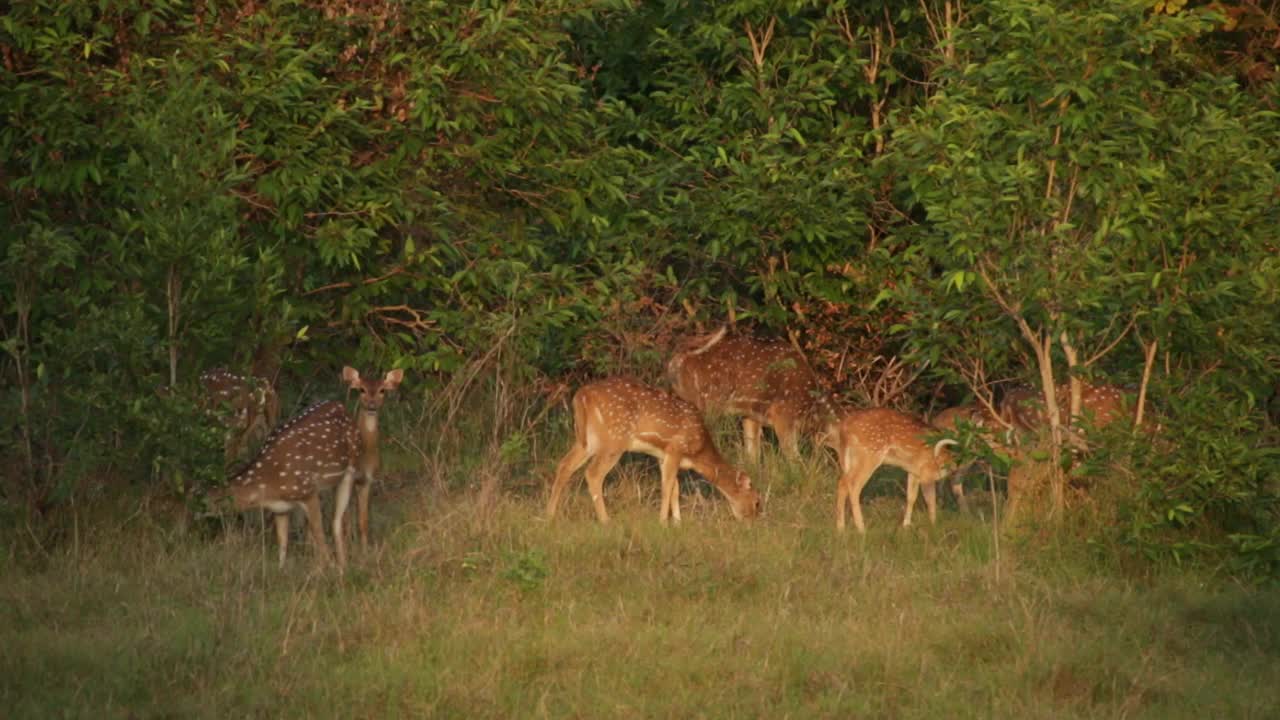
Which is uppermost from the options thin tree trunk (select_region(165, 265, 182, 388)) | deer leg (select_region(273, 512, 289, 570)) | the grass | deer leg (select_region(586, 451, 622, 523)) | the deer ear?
A: thin tree trunk (select_region(165, 265, 182, 388))

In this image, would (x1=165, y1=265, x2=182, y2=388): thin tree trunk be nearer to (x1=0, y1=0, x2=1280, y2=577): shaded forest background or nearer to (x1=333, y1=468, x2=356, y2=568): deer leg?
(x1=0, y1=0, x2=1280, y2=577): shaded forest background

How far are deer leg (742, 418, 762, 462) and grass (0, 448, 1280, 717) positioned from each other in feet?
10.7

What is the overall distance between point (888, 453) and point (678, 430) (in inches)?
59.9

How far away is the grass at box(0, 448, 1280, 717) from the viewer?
8102 mm

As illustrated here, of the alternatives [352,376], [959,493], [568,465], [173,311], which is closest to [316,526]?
[352,376]

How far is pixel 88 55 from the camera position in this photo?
39.1 feet

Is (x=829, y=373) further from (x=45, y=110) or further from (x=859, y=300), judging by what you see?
(x=45, y=110)

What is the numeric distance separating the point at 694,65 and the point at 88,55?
543 cm

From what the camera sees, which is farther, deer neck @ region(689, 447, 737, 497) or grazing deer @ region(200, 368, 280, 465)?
deer neck @ region(689, 447, 737, 497)

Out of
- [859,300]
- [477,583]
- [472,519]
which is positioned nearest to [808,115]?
[859,300]

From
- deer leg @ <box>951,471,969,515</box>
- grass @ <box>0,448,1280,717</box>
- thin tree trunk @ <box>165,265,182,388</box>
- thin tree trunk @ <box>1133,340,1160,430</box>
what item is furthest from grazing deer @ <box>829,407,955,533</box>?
thin tree trunk @ <box>165,265,182,388</box>

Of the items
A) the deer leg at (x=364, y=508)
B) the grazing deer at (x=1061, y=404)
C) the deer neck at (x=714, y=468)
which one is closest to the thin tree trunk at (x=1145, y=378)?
the grazing deer at (x=1061, y=404)

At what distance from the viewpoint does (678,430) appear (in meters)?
12.9

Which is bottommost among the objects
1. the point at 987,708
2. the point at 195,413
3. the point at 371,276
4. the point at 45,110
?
the point at 987,708
